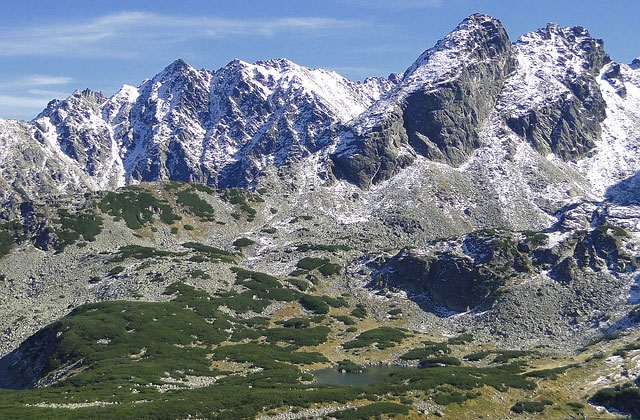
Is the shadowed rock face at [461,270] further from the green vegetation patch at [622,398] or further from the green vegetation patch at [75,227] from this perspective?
the green vegetation patch at [75,227]

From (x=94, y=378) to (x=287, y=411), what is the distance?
96.2 feet

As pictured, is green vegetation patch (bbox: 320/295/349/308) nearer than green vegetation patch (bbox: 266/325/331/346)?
No

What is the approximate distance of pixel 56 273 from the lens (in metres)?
140

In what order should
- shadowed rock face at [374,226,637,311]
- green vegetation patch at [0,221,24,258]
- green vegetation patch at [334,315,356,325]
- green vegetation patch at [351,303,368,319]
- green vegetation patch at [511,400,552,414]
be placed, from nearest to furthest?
green vegetation patch at [511,400,552,414]
green vegetation patch at [334,315,356,325]
green vegetation patch at [351,303,368,319]
shadowed rock face at [374,226,637,311]
green vegetation patch at [0,221,24,258]

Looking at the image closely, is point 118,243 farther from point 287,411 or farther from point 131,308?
point 287,411

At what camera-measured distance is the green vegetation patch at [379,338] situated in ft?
371

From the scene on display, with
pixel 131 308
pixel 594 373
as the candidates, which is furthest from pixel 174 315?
pixel 594 373

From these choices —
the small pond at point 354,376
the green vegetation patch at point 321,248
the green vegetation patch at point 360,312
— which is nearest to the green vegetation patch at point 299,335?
the small pond at point 354,376

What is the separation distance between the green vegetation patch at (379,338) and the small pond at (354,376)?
8902 mm

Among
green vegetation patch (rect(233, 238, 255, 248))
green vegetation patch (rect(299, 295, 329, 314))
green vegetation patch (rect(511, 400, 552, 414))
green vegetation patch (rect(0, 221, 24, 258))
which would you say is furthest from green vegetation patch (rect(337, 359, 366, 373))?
green vegetation patch (rect(0, 221, 24, 258))

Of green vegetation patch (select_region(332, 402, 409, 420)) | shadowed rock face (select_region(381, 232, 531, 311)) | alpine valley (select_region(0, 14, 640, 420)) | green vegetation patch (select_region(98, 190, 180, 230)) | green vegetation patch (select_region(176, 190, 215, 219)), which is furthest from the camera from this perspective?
green vegetation patch (select_region(176, 190, 215, 219))

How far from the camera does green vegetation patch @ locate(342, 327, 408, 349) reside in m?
113

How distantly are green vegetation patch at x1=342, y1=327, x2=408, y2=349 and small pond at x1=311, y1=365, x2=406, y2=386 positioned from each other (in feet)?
29.2

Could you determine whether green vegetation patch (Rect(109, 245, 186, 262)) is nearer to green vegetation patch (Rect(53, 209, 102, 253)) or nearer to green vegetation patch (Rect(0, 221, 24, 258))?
green vegetation patch (Rect(53, 209, 102, 253))
